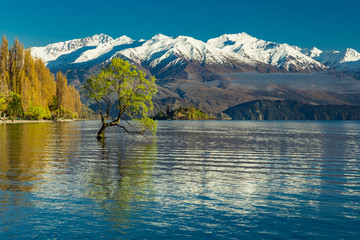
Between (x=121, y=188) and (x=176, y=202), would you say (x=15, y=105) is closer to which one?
(x=121, y=188)

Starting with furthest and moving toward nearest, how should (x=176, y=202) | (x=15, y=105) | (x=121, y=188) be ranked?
(x=15, y=105) → (x=121, y=188) → (x=176, y=202)

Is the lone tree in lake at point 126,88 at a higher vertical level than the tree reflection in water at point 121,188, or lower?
higher

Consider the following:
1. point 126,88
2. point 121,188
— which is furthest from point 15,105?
point 121,188

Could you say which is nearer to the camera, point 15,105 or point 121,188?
point 121,188

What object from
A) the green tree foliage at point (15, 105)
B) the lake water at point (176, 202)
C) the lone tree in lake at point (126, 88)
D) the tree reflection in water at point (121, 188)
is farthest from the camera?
the green tree foliage at point (15, 105)

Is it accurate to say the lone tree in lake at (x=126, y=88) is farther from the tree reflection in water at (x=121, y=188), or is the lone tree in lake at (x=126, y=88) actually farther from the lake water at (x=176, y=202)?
the lake water at (x=176, y=202)

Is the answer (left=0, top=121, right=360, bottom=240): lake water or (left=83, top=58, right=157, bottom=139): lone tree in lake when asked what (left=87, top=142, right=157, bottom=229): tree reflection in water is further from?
(left=83, top=58, right=157, bottom=139): lone tree in lake

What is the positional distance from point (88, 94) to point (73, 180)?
4854cm

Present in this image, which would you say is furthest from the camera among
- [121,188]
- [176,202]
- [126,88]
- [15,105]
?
[15,105]

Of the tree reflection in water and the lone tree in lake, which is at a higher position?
the lone tree in lake

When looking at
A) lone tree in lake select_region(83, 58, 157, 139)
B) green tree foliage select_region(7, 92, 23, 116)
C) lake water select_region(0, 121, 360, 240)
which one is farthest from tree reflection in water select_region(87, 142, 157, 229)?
green tree foliage select_region(7, 92, 23, 116)

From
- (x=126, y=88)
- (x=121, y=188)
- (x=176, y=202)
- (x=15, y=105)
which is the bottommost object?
(x=176, y=202)

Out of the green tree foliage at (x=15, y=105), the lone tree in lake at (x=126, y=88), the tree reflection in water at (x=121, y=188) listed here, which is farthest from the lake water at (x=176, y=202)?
the green tree foliage at (x=15, y=105)

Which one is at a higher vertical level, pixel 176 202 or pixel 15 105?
pixel 15 105
